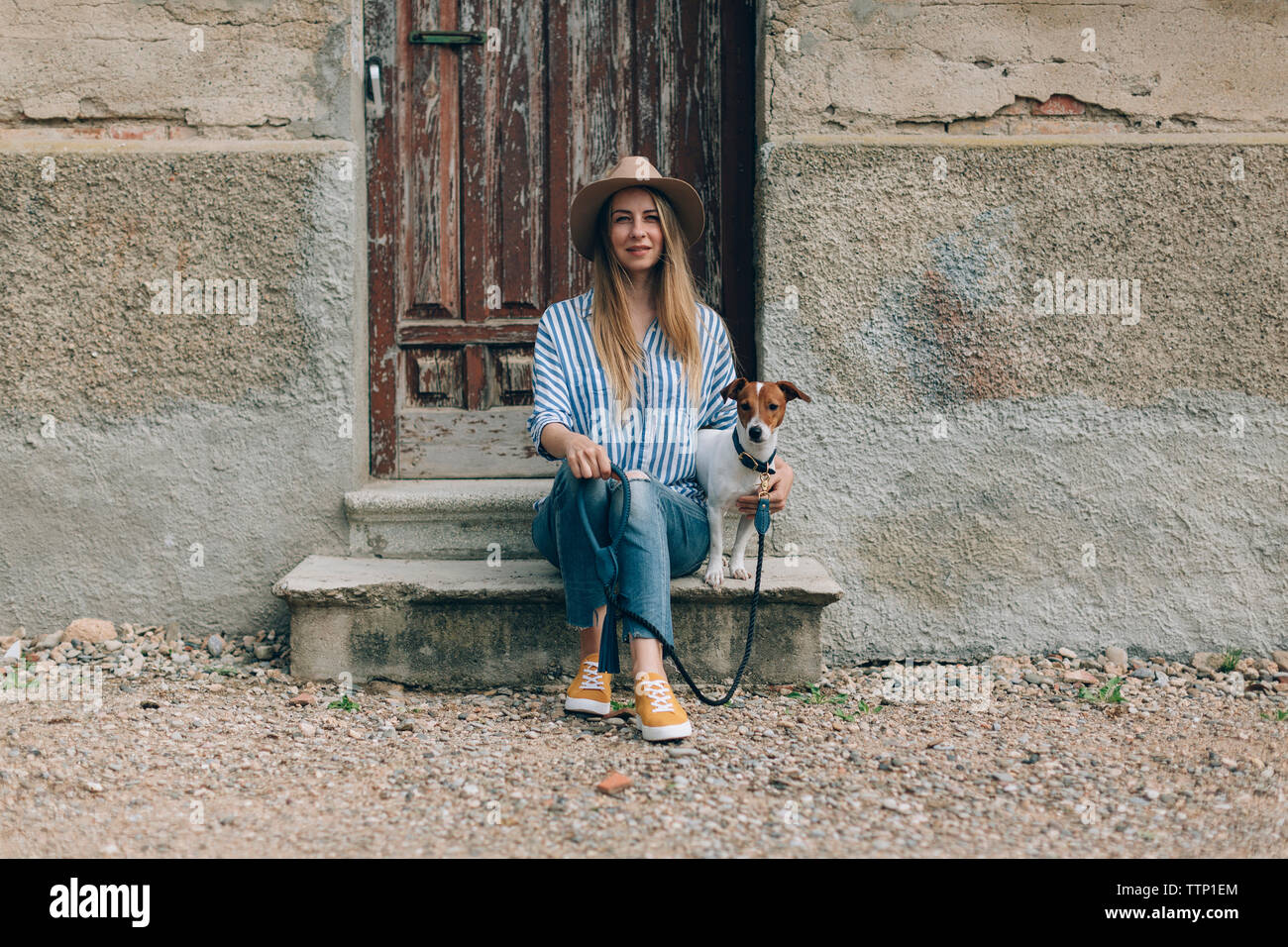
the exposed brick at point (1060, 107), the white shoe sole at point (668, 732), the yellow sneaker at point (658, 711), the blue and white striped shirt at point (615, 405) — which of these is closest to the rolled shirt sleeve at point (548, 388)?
the blue and white striped shirt at point (615, 405)

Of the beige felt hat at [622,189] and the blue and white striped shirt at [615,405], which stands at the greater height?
the beige felt hat at [622,189]

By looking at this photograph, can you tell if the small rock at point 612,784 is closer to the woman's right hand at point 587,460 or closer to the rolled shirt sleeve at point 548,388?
the woman's right hand at point 587,460

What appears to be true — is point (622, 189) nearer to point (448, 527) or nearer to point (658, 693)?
point (448, 527)

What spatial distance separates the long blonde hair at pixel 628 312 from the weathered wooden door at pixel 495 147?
26.8 inches

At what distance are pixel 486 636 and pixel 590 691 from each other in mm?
443

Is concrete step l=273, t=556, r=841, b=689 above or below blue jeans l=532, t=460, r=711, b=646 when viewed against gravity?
below

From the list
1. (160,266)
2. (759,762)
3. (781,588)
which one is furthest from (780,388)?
(160,266)

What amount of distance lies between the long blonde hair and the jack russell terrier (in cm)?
21

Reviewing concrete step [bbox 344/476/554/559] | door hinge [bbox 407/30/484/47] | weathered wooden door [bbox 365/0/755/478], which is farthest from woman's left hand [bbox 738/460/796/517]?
door hinge [bbox 407/30/484/47]

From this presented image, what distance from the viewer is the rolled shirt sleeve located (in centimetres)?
279

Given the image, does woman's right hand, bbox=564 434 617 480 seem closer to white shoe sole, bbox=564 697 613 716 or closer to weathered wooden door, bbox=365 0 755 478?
white shoe sole, bbox=564 697 613 716

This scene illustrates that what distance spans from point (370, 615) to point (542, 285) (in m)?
1.39

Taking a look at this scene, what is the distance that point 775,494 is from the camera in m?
2.77

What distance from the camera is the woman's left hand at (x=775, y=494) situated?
276 centimetres
